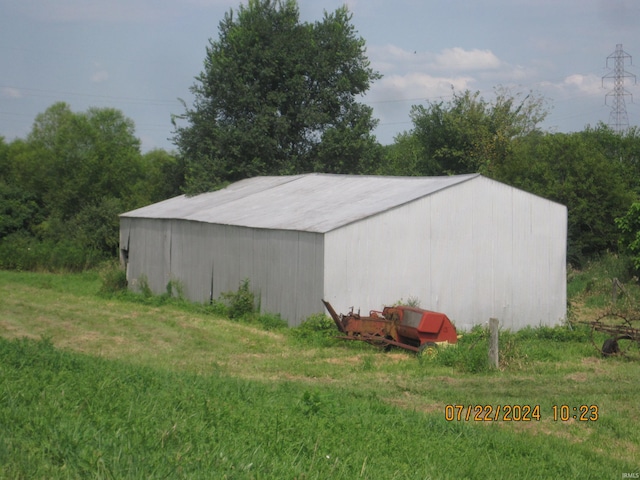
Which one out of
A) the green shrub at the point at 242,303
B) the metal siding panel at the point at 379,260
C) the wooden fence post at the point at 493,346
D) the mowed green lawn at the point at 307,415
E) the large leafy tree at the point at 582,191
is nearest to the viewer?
the mowed green lawn at the point at 307,415

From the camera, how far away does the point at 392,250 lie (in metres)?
18.0

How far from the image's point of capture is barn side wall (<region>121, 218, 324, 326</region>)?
58.3 ft

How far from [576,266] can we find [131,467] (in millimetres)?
28936

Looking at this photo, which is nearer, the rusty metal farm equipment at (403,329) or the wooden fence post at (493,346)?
the wooden fence post at (493,346)

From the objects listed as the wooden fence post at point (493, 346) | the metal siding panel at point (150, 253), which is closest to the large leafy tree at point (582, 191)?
the metal siding panel at point (150, 253)

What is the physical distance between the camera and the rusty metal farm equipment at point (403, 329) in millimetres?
14469

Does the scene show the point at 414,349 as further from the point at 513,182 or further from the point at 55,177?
the point at 55,177

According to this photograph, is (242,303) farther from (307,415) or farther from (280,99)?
(280,99)

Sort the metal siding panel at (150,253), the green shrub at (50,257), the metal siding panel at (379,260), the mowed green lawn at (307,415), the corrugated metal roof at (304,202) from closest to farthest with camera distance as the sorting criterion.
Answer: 1. the mowed green lawn at (307,415)
2. the metal siding panel at (379,260)
3. the corrugated metal roof at (304,202)
4. the metal siding panel at (150,253)
5. the green shrub at (50,257)

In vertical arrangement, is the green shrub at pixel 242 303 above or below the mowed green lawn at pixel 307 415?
above

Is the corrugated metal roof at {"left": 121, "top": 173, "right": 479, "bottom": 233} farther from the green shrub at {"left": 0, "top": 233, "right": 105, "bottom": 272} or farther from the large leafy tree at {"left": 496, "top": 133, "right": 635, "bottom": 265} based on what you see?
the large leafy tree at {"left": 496, "top": 133, "right": 635, "bottom": 265}

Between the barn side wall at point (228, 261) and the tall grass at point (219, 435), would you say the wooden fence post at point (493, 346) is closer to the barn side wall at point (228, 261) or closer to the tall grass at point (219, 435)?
the tall grass at point (219, 435)

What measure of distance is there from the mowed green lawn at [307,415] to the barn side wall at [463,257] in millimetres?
3024

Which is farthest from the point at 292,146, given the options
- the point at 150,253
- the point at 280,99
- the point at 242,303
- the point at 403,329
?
the point at 403,329
